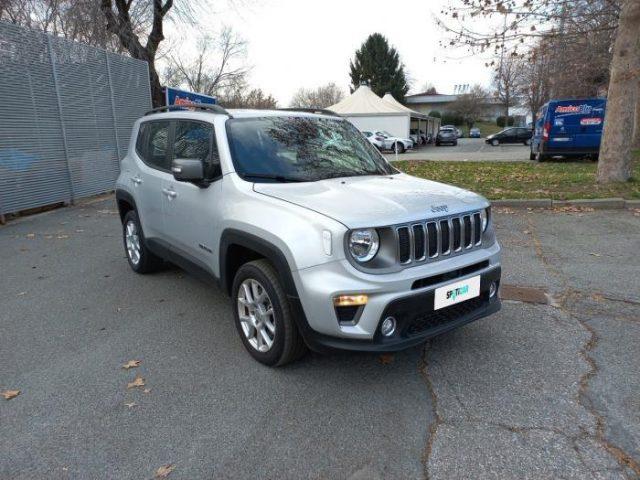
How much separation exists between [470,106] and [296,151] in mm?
71082

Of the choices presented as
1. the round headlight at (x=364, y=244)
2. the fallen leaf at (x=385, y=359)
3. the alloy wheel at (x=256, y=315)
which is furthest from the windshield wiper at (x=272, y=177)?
the fallen leaf at (x=385, y=359)

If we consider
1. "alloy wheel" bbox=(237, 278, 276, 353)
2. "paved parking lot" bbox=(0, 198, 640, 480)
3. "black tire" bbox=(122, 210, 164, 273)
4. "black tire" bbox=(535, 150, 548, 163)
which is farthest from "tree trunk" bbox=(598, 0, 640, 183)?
"alloy wheel" bbox=(237, 278, 276, 353)

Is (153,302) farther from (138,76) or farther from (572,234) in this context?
(138,76)

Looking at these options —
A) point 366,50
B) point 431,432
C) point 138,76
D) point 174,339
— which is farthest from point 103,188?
point 366,50

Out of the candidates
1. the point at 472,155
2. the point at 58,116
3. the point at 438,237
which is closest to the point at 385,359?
the point at 438,237

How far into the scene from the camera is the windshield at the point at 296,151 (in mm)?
3736

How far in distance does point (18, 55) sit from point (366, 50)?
2114 inches

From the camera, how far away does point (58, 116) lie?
10242 millimetres

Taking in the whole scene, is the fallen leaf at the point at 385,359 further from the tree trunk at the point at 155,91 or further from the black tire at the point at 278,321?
the tree trunk at the point at 155,91

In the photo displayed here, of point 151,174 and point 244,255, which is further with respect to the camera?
point 151,174

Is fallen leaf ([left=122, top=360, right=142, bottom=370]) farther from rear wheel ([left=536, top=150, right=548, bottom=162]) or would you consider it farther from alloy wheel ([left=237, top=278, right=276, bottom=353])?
rear wheel ([left=536, top=150, right=548, bottom=162])

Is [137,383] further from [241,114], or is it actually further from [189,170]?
[241,114]

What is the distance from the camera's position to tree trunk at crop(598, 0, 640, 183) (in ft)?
30.8

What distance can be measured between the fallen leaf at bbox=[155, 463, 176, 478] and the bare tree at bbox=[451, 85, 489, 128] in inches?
2868
